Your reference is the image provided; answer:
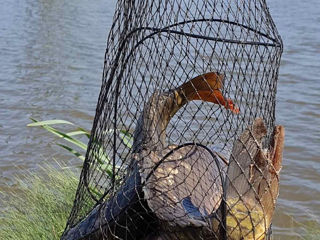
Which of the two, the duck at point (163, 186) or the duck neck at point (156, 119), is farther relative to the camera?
the duck neck at point (156, 119)

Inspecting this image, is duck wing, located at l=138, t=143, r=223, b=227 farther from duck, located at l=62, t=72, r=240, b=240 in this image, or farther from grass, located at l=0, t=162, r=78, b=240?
grass, located at l=0, t=162, r=78, b=240

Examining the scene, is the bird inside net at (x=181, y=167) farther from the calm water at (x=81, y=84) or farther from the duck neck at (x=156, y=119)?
the calm water at (x=81, y=84)

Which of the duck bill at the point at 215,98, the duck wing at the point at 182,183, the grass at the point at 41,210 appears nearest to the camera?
the duck wing at the point at 182,183

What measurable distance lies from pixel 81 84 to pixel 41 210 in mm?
4311

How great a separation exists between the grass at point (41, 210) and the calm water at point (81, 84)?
1227mm

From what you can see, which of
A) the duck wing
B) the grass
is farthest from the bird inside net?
the grass

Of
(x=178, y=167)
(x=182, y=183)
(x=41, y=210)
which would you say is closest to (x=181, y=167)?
(x=178, y=167)

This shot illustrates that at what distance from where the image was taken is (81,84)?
7.89 m

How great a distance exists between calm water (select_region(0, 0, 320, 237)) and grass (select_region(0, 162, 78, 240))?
4.02 feet

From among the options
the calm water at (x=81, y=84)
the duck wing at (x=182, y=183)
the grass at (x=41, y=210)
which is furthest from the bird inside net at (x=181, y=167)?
the calm water at (x=81, y=84)

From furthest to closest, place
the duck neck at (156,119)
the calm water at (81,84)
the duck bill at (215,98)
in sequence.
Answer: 1. the calm water at (81,84)
2. the duck neck at (156,119)
3. the duck bill at (215,98)

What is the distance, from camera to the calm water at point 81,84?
5457mm

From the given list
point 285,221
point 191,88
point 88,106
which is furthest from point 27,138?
point 191,88

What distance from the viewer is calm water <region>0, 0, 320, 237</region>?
5457 millimetres
